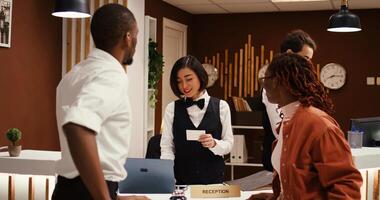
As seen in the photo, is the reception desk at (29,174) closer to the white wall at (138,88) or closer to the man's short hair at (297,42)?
the man's short hair at (297,42)

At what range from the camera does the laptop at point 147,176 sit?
8.30 ft

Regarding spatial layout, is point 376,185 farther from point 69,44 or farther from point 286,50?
point 69,44

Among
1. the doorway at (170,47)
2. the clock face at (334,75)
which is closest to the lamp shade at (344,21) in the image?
the clock face at (334,75)

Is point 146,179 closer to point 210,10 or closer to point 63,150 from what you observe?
point 63,150

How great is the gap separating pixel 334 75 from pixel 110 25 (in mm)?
6038

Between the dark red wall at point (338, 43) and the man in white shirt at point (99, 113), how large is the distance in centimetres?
600

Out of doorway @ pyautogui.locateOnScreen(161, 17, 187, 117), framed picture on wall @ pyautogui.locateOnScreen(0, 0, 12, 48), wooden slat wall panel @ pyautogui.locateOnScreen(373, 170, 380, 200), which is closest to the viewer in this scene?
wooden slat wall panel @ pyautogui.locateOnScreen(373, 170, 380, 200)

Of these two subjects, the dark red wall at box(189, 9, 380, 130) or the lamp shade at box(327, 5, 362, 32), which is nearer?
the lamp shade at box(327, 5, 362, 32)

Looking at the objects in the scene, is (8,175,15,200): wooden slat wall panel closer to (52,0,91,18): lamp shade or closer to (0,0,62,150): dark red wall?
(0,0,62,150): dark red wall

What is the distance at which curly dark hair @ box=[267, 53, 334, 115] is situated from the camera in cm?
186

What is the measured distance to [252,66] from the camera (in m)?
7.62

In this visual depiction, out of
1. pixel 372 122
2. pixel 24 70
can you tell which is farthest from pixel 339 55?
pixel 24 70

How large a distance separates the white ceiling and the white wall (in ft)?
4.75

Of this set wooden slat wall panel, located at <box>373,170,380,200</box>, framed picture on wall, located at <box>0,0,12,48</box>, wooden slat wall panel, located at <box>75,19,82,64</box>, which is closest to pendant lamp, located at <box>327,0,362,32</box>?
wooden slat wall panel, located at <box>373,170,380,200</box>
